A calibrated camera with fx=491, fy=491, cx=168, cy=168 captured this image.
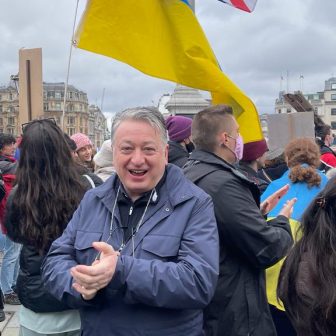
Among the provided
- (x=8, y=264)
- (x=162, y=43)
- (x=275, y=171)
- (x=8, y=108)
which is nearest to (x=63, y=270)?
(x=162, y=43)

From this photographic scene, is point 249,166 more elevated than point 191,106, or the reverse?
point 191,106

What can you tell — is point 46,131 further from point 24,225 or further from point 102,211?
point 102,211

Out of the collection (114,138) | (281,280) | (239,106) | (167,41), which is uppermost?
(167,41)

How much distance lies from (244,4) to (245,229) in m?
2.81

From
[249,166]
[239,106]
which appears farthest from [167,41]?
[249,166]

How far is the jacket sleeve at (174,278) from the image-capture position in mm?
1854

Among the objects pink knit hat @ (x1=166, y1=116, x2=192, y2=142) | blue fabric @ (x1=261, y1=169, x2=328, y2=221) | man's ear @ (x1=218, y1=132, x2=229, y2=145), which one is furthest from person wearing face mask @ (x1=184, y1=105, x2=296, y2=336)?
pink knit hat @ (x1=166, y1=116, x2=192, y2=142)

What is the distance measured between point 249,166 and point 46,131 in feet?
6.29

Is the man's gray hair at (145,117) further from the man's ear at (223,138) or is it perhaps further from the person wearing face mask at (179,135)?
the person wearing face mask at (179,135)

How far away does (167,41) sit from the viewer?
12.6 ft

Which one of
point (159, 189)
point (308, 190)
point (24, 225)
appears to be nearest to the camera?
point (159, 189)

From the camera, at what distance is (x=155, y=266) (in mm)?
1900

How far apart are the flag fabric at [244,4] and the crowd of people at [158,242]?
190 centimetres

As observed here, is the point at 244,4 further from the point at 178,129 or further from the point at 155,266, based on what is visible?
the point at 155,266
